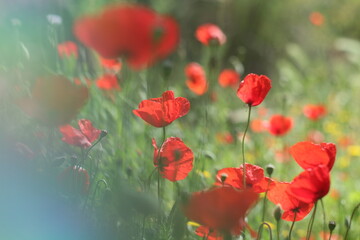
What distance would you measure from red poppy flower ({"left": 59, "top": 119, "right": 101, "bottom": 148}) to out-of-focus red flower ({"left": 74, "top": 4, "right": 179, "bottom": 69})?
7.7 inches

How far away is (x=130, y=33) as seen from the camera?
0.87 meters

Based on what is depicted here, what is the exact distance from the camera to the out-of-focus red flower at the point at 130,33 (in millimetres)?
850

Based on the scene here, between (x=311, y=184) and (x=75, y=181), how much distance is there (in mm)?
434

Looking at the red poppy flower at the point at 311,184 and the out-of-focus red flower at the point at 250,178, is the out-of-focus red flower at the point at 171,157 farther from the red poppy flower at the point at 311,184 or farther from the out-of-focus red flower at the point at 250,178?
the red poppy flower at the point at 311,184

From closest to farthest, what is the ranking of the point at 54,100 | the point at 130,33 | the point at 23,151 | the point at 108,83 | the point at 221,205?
the point at 221,205 < the point at 130,33 < the point at 54,100 < the point at 23,151 < the point at 108,83

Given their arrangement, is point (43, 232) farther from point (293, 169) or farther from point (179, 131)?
point (293, 169)

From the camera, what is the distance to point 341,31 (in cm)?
639

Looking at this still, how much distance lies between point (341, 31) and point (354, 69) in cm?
115

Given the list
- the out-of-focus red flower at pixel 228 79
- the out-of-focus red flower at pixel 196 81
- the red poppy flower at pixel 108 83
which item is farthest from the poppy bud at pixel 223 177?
the out-of-focus red flower at pixel 228 79

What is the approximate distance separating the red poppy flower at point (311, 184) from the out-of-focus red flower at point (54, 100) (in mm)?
406

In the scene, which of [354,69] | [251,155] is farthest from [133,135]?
[354,69]

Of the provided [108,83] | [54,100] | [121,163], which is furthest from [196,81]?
[54,100]

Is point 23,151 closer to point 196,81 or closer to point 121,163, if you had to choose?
point 121,163

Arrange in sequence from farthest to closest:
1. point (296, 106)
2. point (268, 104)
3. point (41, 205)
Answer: point (268, 104)
point (296, 106)
point (41, 205)
